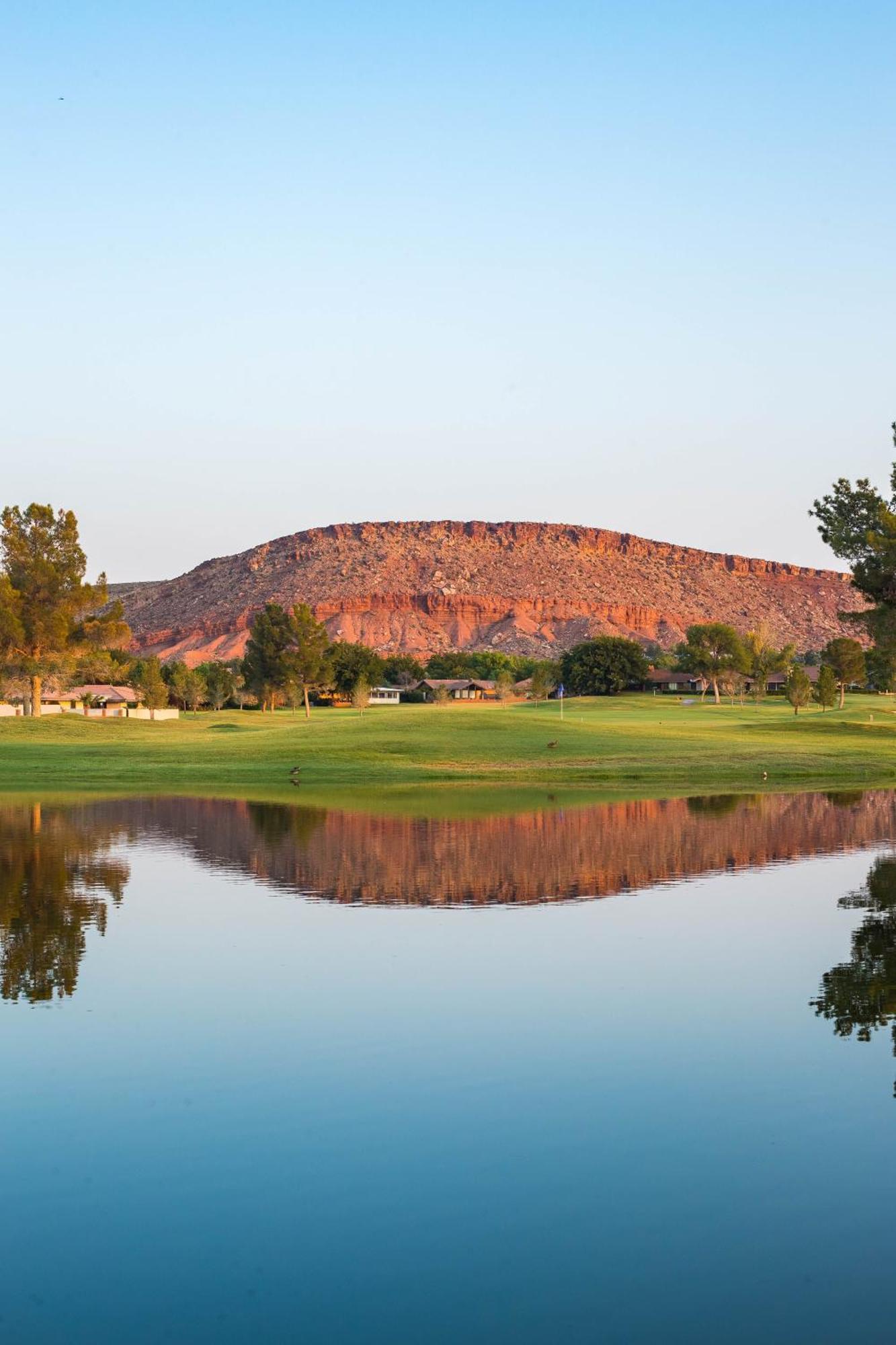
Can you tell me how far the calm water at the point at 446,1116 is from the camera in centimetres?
709

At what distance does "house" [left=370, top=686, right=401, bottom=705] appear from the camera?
477 feet

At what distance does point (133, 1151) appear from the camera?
9141 mm

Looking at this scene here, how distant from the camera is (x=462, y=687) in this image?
568ft

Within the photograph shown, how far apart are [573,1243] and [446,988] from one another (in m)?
6.52

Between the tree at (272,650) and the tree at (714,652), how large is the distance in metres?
47.1

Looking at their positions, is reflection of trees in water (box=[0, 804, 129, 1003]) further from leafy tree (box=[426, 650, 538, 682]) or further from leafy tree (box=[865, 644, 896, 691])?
leafy tree (box=[426, 650, 538, 682])

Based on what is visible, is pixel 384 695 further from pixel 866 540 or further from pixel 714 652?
pixel 866 540

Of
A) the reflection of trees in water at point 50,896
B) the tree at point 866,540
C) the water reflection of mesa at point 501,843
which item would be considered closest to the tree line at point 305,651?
the tree at point 866,540

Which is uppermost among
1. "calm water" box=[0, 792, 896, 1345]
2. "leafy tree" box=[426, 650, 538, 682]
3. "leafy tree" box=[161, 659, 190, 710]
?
"leafy tree" box=[426, 650, 538, 682]

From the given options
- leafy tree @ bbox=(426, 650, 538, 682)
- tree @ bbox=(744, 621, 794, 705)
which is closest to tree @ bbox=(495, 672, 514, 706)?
tree @ bbox=(744, 621, 794, 705)

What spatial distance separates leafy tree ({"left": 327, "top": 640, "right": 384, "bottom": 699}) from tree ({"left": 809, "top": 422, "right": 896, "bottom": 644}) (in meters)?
66.9

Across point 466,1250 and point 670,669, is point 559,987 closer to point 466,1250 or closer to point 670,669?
point 466,1250

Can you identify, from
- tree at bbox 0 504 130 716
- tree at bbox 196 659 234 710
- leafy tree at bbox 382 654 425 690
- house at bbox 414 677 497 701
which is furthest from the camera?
leafy tree at bbox 382 654 425 690

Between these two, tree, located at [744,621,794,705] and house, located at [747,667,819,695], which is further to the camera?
house, located at [747,667,819,695]
